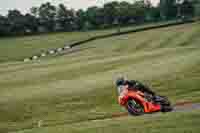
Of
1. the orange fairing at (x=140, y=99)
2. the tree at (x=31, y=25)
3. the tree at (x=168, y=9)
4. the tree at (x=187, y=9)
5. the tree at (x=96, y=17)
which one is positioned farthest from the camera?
the tree at (x=96, y=17)

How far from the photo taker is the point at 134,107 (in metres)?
16.6

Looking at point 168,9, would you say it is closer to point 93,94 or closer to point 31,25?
point 31,25

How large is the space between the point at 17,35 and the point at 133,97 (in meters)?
80.3

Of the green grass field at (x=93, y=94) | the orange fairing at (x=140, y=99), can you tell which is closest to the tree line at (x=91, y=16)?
the green grass field at (x=93, y=94)

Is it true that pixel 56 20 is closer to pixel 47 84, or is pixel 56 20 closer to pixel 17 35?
pixel 17 35

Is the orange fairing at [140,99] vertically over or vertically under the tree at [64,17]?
over

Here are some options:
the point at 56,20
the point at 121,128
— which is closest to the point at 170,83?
the point at 121,128

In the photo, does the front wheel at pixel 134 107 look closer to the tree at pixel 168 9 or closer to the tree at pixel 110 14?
the tree at pixel 168 9

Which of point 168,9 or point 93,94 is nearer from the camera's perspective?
point 93,94

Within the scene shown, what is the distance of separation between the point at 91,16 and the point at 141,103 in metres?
111

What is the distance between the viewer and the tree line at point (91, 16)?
384 feet

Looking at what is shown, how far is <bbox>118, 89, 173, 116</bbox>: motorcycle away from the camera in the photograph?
1641 centimetres

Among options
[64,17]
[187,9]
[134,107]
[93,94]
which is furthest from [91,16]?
[134,107]

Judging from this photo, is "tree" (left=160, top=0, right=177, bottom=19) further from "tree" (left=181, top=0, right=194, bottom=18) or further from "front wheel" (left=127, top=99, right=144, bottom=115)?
"front wheel" (left=127, top=99, right=144, bottom=115)
